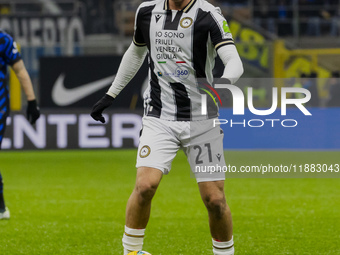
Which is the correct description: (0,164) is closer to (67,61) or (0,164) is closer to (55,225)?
(67,61)

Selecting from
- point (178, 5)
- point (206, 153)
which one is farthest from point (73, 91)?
point (206, 153)

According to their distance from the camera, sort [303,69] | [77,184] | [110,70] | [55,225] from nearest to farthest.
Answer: [55,225], [77,184], [110,70], [303,69]

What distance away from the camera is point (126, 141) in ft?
43.3

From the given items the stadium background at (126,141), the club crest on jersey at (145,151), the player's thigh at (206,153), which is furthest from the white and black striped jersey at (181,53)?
the stadium background at (126,141)

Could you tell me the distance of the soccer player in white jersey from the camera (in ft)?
14.3

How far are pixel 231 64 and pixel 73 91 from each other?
10.2 meters

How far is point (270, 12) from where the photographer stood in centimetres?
2027

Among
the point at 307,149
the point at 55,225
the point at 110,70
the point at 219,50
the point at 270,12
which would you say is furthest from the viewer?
the point at 270,12

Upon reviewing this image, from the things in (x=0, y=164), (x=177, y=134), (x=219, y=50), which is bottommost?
(x=0, y=164)

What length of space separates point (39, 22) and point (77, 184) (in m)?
8.32

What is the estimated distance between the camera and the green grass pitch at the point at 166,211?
5867 mm

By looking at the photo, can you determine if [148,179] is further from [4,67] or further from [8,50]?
[4,67]

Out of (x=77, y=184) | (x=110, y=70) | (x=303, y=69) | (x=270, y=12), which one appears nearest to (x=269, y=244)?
(x=77, y=184)

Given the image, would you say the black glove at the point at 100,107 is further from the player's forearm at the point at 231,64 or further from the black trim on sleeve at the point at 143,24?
the player's forearm at the point at 231,64
